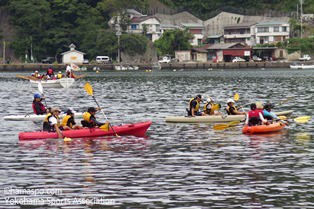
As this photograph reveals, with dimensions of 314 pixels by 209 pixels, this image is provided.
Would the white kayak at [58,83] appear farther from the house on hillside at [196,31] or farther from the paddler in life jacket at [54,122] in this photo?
the house on hillside at [196,31]

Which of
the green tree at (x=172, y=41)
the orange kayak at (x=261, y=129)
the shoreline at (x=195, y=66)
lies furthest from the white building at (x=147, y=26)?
the orange kayak at (x=261, y=129)

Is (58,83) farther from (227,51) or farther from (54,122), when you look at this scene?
(227,51)

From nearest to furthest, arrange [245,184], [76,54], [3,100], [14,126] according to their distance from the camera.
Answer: [245,184], [14,126], [3,100], [76,54]

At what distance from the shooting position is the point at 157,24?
165m

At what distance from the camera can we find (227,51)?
155m

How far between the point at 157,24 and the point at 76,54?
25200 mm

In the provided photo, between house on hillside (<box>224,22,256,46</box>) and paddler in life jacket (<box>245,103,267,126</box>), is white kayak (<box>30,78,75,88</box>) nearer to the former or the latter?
paddler in life jacket (<box>245,103,267,126</box>)

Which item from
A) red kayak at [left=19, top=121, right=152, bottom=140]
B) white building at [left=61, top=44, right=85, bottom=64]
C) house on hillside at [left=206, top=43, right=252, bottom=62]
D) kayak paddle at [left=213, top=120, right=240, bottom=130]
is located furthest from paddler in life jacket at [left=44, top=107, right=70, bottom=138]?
house on hillside at [left=206, top=43, right=252, bottom=62]

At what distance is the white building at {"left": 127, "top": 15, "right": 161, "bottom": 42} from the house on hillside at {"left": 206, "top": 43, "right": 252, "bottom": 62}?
46.4ft

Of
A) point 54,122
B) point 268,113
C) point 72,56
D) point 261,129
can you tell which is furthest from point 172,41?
point 54,122

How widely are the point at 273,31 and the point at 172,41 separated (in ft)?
80.9

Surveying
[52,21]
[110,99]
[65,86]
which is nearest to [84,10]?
[52,21]

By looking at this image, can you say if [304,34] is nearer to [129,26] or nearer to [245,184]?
[129,26]

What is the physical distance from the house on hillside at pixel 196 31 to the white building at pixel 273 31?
15826 mm
